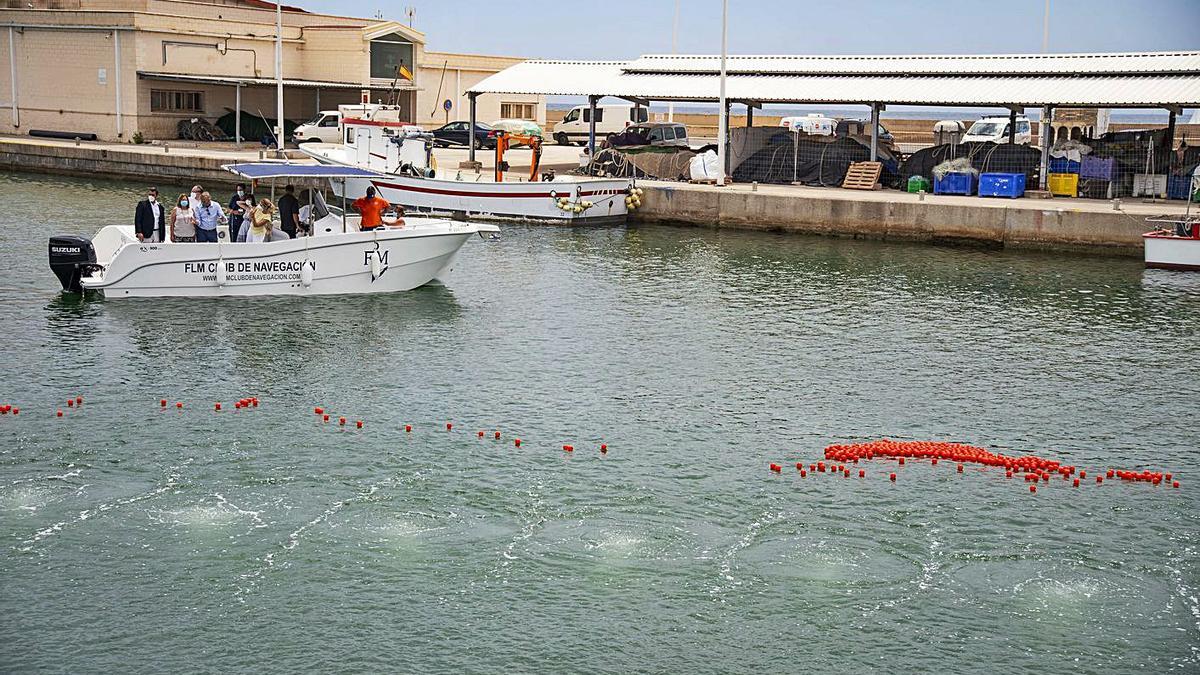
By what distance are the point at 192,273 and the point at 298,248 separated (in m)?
1.92

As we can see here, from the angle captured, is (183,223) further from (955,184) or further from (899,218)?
(955,184)

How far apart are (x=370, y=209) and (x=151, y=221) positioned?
12.7 ft

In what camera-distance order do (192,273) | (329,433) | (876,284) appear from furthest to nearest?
(876,284) → (192,273) → (329,433)

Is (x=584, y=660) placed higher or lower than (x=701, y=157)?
lower

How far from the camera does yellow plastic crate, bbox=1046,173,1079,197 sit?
39531 millimetres

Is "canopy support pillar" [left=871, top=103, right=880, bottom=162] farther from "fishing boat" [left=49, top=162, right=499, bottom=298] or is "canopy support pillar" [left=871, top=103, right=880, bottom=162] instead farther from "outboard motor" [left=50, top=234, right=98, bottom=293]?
"outboard motor" [left=50, top=234, right=98, bottom=293]

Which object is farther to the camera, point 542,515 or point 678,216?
point 678,216

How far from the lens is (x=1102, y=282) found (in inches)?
1227

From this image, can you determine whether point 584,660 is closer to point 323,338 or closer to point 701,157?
point 323,338

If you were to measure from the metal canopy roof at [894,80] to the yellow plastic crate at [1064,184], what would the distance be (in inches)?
89.4

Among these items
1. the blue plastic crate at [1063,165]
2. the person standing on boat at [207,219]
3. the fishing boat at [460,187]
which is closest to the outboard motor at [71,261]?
the person standing on boat at [207,219]

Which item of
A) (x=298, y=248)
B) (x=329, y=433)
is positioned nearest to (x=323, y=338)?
(x=298, y=248)

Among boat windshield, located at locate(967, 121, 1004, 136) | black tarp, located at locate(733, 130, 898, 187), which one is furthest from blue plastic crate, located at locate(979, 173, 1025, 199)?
boat windshield, located at locate(967, 121, 1004, 136)

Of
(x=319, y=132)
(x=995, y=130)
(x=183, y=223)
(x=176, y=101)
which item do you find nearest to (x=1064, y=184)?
(x=995, y=130)
